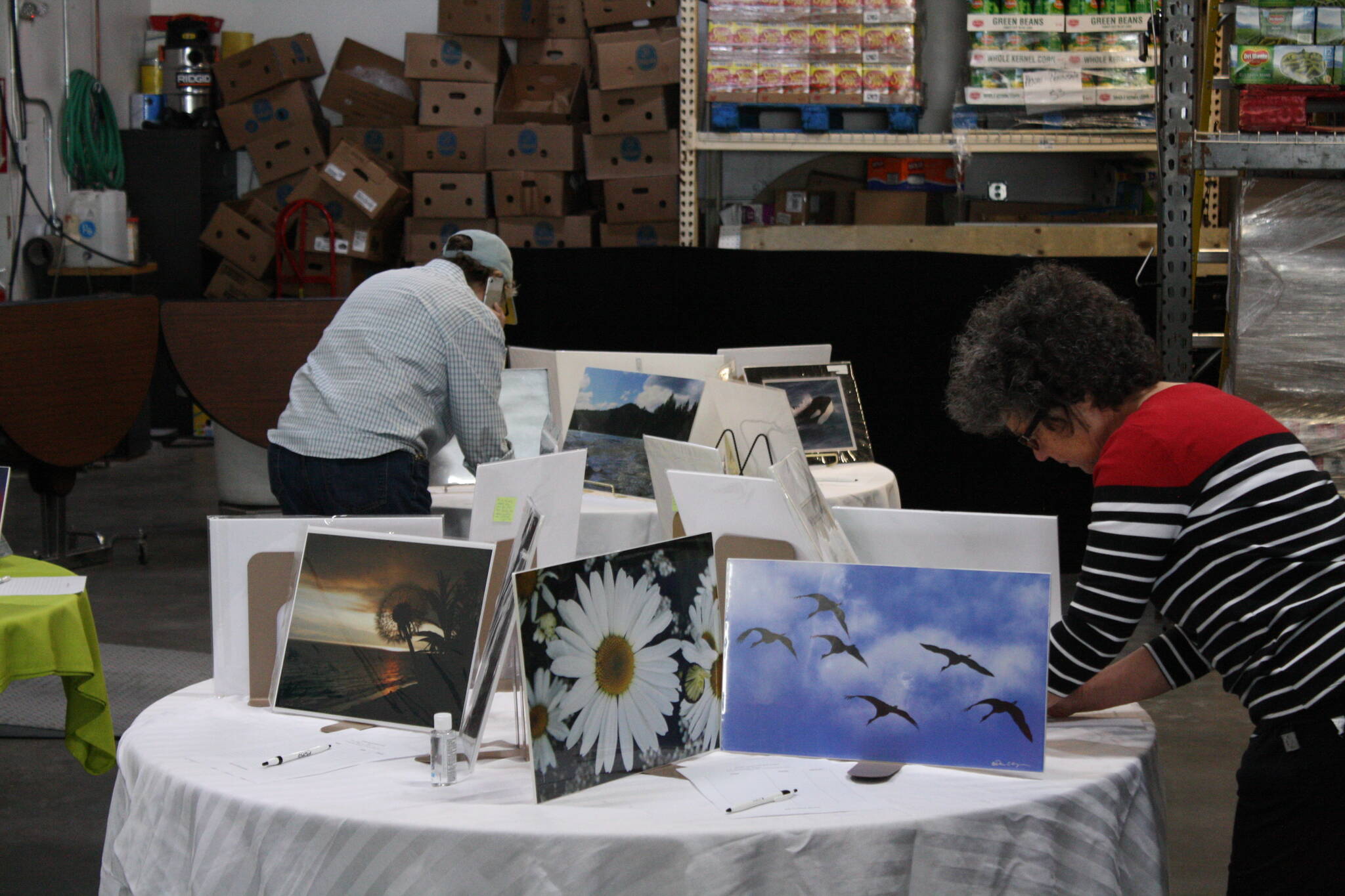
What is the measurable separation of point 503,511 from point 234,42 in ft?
23.2

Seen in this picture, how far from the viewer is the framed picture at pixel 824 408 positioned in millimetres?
3887

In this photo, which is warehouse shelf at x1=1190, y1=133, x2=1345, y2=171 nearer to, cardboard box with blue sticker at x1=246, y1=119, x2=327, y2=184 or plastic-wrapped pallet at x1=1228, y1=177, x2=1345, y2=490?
plastic-wrapped pallet at x1=1228, y1=177, x2=1345, y2=490

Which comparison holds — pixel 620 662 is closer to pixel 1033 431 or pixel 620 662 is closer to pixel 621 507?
pixel 1033 431

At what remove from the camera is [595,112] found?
695cm

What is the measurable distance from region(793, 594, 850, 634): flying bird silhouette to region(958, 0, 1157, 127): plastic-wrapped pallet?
412cm

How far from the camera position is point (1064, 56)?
5.30m

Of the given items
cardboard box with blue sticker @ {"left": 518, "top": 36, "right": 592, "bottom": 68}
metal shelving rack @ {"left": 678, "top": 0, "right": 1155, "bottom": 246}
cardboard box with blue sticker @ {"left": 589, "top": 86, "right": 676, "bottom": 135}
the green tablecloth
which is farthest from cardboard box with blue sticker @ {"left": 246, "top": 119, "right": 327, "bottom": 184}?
the green tablecloth

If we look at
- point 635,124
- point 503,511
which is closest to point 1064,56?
point 635,124

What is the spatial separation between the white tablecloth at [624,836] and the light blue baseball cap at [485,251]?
1.82 m

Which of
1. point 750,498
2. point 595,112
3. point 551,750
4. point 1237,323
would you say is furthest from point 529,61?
point 551,750

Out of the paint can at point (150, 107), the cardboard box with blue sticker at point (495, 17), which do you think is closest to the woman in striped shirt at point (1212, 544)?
the cardboard box with blue sticker at point (495, 17)

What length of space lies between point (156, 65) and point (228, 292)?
1.66 meters

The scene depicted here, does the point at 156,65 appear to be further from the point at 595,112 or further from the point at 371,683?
the point at 371,683

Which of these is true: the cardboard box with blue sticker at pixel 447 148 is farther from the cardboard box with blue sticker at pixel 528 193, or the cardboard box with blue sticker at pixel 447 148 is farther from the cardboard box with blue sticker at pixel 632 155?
the cardboard box with blue sticker at pixel 632 155
